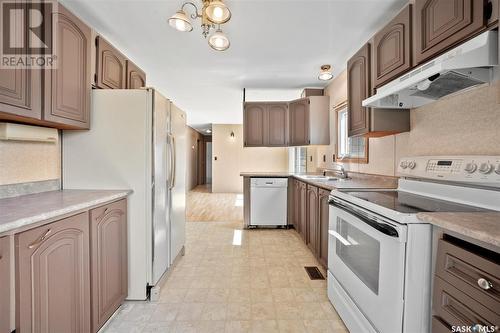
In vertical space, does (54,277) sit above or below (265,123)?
below

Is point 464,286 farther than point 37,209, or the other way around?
point 37,209

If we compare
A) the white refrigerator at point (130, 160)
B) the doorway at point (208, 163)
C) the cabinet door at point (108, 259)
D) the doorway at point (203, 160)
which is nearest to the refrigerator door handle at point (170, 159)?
the white refrigerator at point (130, 160)

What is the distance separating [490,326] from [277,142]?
3624 mm

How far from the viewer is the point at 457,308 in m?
0.84

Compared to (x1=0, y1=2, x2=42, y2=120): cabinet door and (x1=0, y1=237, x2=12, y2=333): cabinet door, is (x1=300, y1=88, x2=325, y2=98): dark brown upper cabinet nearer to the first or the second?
(x1=0, y1=2, x2=42, y2=120): cabinet door

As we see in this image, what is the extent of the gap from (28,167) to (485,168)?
2.77m

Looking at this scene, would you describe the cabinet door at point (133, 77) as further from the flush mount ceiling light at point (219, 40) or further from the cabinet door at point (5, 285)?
the cabinet door at point (5, 285)

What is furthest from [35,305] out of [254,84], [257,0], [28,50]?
[254,84]

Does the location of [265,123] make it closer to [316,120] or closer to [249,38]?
[316,120]

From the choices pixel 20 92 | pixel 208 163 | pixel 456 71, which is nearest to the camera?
pixel 456 71

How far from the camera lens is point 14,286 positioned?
3.02ft

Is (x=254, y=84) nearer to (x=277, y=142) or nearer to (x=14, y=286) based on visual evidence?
(x=277, y=142)

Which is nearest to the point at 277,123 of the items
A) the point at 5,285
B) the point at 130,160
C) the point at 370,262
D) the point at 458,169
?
the point at 130,160

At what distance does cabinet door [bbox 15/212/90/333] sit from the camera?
96 cm
